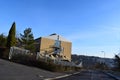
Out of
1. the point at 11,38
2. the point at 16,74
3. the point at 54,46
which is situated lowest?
the point at 16,74

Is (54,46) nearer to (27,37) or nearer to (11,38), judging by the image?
(27,37)

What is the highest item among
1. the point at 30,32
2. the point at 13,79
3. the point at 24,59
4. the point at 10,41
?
the point at 30,32

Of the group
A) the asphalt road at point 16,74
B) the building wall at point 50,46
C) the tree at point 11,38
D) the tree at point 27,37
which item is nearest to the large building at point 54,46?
the building wall at point 50,46

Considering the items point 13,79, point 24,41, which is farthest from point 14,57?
point 24,41

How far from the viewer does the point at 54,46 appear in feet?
302

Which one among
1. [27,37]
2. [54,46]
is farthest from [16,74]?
[54,46]

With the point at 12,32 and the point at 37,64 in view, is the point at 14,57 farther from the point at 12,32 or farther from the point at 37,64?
the point at 12,32

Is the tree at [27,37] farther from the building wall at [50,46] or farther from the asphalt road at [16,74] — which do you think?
the asphalt road at [16,74]

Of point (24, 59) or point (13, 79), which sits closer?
point (13, 79)

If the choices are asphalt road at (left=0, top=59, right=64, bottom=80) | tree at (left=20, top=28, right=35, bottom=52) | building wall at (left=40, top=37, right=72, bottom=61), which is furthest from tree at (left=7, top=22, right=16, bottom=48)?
building wall at (left=40, top=37, right=72, bottom=61)

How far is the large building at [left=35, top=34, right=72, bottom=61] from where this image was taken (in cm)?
8835

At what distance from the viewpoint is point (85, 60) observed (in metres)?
193

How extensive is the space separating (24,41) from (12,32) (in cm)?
1842

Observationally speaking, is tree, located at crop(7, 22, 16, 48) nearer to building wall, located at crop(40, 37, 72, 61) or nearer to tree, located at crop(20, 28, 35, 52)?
tree, located at crop(20, 28, 35, 52)
